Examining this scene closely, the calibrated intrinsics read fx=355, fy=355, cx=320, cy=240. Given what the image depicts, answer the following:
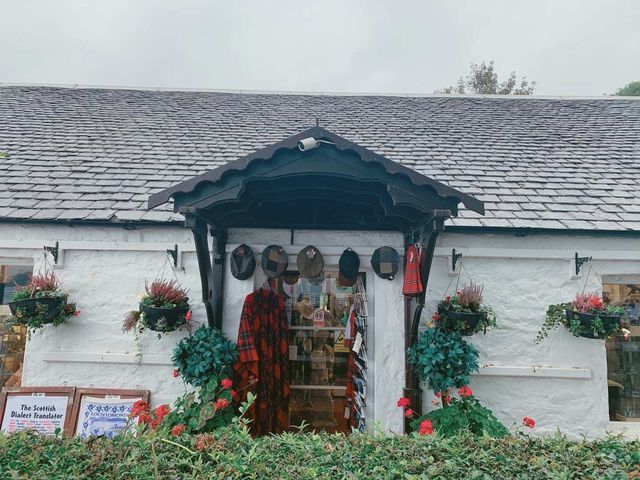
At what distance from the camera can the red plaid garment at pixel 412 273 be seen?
12.0 feet

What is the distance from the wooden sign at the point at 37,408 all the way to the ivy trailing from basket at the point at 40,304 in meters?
0.79

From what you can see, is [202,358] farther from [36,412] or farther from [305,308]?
[36,412]

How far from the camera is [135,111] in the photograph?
740 centimetres

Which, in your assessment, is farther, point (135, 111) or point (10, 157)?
point (135, 111)

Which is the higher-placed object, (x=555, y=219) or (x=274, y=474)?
(x=555, y=219)

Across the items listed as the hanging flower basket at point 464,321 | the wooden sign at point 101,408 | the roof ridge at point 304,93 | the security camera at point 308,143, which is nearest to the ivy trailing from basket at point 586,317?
the hanging flower basket at point 464,321

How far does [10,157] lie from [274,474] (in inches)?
248

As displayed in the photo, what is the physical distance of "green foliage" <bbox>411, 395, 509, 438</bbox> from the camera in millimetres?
3459

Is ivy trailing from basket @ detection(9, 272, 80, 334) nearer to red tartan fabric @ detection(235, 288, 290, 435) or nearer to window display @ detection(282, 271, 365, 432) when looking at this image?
red tartan fabric @ detection(235, 288, 290, 435)

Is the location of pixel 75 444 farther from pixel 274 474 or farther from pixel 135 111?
pixel 135 111

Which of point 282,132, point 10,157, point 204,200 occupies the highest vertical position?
point 282,132

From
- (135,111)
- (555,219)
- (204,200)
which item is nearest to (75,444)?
(204,200)

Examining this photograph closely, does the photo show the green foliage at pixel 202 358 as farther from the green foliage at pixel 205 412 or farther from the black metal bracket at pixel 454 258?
the black metal bracket at pixel 454 258

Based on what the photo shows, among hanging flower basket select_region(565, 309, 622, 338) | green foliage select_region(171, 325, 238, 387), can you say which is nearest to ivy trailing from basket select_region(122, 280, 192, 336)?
green foliage select_region(171, 325, 238, 387)
